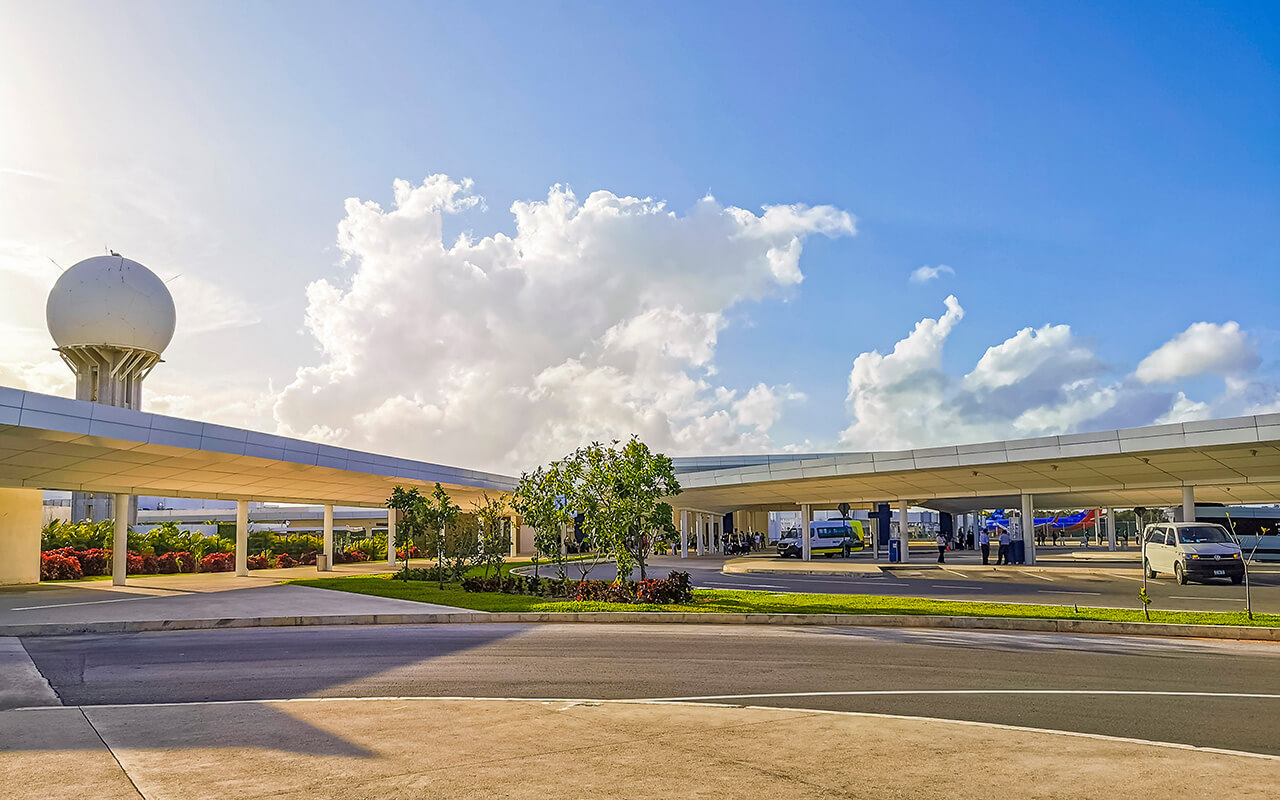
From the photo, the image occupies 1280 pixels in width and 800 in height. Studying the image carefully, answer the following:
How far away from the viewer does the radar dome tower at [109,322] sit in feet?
138

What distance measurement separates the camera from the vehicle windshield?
88.7 feet

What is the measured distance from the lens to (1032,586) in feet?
85.8

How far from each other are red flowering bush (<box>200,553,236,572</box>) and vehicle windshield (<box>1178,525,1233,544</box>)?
39632 mm

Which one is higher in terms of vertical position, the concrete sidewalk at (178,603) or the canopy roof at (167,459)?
the canopy roof at (167,459)

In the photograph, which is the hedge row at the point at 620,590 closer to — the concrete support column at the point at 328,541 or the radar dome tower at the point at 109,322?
the concrete support column at the point at 328,541

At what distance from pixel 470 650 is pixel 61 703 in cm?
545

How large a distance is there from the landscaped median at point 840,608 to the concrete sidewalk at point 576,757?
9.58 m

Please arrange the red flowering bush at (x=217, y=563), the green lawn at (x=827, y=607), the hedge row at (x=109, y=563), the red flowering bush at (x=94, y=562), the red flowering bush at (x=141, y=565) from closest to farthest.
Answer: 1. the green lawn at (x=827, y=607)
2. the hedge row at (x=109, y=563)
3. the red flowering bush at (x=94, y=562)
4. the red flowering bush at (x=141, y=565)
5. the red flowering bush at (x=217, y=563)

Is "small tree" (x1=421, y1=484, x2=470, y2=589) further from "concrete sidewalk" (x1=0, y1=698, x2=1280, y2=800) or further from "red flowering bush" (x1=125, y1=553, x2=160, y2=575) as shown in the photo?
"concrete sidewalk" (x1=0, y1=698, x2=1280, y2=800)

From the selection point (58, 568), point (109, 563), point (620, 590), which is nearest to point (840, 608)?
point (620, 590)

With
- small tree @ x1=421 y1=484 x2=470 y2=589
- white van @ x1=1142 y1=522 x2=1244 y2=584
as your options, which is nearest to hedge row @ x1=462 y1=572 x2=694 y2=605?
small tree @ x1=421 y1=484 x2=470 y2=589

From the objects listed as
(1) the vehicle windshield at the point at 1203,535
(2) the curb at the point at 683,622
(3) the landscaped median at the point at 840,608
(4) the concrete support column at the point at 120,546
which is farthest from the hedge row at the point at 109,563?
(1) the vehicle windshield at the point at 1203,535

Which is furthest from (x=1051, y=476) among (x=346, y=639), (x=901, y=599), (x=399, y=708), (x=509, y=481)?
(x=399, y=708)

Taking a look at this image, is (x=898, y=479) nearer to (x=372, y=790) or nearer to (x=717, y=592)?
(x=717, y=592)
